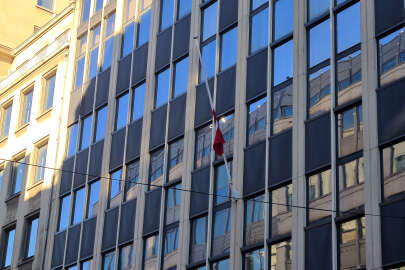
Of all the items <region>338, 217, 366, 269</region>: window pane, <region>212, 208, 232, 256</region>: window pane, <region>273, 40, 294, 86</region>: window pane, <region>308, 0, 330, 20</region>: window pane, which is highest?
<region>308, 0, 330, 20</region>: window pane

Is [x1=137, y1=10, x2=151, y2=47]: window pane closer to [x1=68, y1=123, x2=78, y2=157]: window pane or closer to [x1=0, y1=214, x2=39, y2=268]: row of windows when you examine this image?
[x1=68, y1=123, x2=78, y2=157]: window pane

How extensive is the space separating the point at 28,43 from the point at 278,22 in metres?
23.8

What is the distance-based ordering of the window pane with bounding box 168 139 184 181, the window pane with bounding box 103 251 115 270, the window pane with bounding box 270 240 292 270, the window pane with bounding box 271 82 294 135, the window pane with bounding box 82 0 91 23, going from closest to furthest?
the window pane with bounding box 270 240 292 270
the window pane with bounding box 271 82 294 135
the window pane with bounding box 168 139 184 181
the window pane with bounding box 103 251 115 270
the window pane with bounding box 82 0 91 23

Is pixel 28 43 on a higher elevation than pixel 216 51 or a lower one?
higher

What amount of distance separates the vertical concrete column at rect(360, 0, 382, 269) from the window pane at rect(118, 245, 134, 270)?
12733 millimetres

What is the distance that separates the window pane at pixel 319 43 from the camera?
1058 inches

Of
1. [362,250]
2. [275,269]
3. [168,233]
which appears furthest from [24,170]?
[362,250]

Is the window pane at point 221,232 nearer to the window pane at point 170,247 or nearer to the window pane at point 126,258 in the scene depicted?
the window pane at point 170,247

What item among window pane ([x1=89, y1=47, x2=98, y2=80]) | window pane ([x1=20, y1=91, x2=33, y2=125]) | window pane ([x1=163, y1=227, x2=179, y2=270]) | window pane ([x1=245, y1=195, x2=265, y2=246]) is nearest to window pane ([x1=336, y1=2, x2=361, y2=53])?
window pane ([x1=245, y1=195, x2=265, y2=246])

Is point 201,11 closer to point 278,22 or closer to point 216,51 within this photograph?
point 216,51

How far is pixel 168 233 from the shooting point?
3200cm

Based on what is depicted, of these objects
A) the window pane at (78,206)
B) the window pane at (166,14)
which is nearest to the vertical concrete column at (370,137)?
the window pane at (166,14)

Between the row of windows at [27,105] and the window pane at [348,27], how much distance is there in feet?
70.0

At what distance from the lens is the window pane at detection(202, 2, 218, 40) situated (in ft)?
109
